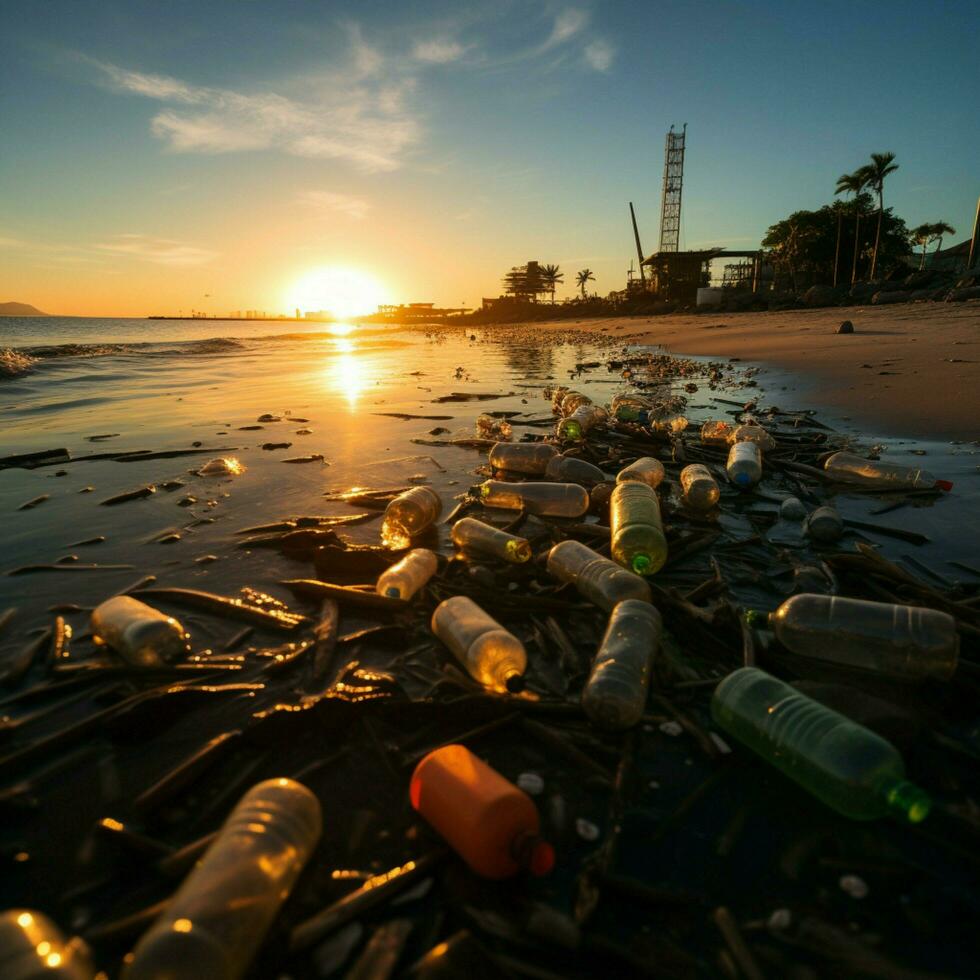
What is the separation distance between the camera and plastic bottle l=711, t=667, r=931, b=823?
181 centimetres

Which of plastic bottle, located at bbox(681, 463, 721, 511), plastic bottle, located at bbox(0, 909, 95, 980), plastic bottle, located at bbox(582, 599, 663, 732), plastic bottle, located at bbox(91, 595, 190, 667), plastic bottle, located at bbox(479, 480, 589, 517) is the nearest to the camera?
plastic bottle, located at bbox(0, 909, 95, 980)

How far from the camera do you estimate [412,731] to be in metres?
2.31

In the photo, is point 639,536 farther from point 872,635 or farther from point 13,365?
point 13,365

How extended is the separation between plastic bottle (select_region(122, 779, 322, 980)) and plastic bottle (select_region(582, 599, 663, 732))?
46.0 inches

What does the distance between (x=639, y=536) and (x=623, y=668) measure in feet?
4.39

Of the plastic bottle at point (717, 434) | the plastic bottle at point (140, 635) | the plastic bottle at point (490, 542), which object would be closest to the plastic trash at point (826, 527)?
the plastic bottle at point (490, 542)

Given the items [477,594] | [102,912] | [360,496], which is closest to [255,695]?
[102,912]

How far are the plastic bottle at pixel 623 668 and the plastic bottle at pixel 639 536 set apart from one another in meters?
0.63

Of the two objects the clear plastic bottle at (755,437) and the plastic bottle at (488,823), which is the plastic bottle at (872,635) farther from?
the clear plastic bottle at (755,437)

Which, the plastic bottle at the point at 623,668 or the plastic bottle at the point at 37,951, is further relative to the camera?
the plastic bottle at the point at 623,668

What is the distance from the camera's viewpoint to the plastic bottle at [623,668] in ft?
7.55

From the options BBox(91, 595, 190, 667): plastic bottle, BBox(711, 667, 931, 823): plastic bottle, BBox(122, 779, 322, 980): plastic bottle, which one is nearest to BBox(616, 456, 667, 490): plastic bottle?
BBox(711, 667, 931, 823): plastic bottle

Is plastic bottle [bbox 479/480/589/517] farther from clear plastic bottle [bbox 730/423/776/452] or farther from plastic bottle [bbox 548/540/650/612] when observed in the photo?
clear plastic bottle [bbox 730/423/776/452]

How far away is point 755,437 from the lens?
20.9ft
